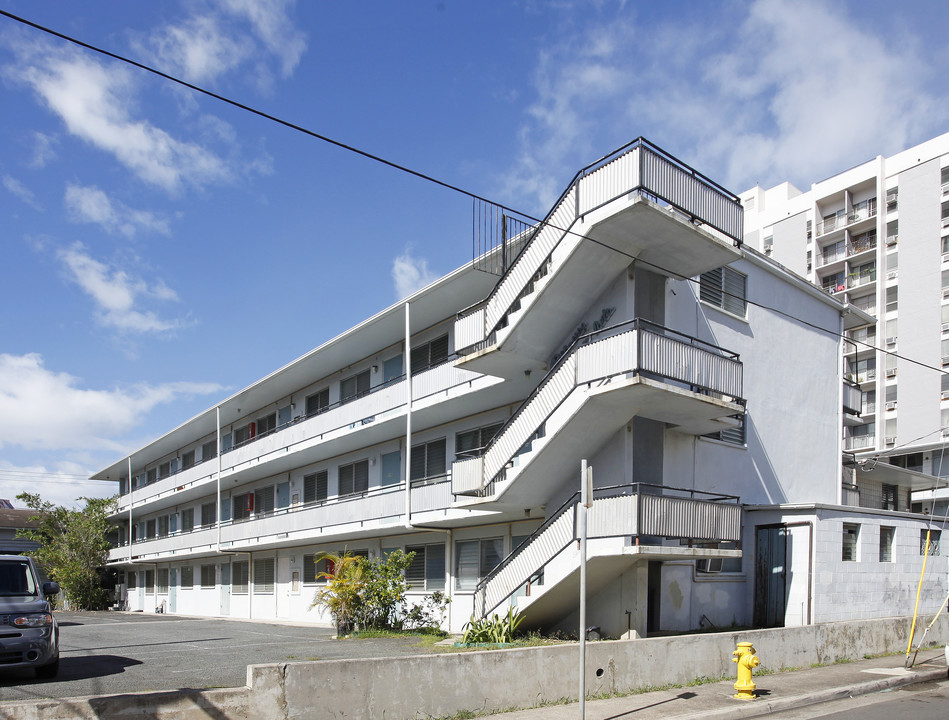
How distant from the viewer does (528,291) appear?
57.8ft

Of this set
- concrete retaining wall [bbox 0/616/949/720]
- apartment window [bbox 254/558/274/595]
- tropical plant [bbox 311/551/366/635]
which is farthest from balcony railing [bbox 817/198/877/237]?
concrete retaining wall [bbox 0/616/949/720]

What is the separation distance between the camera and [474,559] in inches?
870

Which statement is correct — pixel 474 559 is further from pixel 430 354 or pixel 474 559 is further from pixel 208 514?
pixel 208 514

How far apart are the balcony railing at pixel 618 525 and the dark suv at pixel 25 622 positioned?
327 inches

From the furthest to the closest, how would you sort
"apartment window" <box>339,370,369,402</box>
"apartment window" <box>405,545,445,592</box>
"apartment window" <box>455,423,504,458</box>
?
"apartment window" <box>339,370,369,402</box> < "apartment window" <box>405,545,445,592</box> < "apartment window" <box>455,423,504,458</box>

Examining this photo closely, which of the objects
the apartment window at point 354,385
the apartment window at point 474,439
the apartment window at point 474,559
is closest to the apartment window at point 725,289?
the apartment window at point 474,439

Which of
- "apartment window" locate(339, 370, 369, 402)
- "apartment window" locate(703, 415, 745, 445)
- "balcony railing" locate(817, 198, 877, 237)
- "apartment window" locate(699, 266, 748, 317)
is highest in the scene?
"balcony railing" locate(817, 198, 877, 237)

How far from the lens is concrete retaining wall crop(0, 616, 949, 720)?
26.7 ft

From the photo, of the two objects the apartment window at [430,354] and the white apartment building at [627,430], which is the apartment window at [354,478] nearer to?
the white apartment building at [627,430]

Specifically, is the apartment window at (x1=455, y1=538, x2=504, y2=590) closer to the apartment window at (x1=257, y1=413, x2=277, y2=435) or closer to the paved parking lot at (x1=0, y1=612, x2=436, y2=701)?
the paved parking lot at (x1=0, y1=612, x2=436, y2=701)

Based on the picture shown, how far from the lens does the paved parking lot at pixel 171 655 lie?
35.3 feet

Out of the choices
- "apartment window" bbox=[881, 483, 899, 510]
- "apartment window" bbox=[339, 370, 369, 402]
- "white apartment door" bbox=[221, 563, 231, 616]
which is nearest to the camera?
"apartment window" bbox=[339, 370, 369, 402]

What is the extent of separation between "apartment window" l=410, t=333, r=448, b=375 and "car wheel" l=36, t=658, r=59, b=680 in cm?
1423

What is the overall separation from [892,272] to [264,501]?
44.9 m
